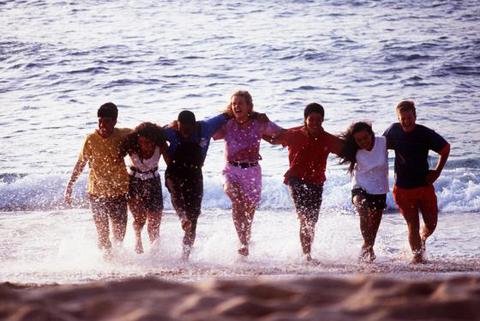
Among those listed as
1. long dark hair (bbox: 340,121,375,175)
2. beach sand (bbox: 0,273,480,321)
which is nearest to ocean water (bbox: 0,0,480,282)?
long dark hair (bbox: 340,121,375,175)

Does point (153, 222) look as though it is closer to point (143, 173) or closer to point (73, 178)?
point (143, 173)

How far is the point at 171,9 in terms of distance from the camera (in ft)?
87.6

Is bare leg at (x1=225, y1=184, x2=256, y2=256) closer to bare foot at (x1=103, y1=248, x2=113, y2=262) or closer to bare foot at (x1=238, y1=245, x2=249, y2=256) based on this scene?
bare foot at (x1=238, y1=245, x2=249, y2=256)

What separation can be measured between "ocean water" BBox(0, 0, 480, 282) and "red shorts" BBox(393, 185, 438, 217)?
1.77 ft

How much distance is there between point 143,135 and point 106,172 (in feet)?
1.80

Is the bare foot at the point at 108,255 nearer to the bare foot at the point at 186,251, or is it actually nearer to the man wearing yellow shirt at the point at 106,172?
the man wearing yellow shirt at the point at 106,172

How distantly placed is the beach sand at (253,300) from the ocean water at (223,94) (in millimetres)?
4319

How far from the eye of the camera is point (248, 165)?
728 cm

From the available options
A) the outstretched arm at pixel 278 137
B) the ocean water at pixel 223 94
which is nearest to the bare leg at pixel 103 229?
the ocean water at pixel 223 94

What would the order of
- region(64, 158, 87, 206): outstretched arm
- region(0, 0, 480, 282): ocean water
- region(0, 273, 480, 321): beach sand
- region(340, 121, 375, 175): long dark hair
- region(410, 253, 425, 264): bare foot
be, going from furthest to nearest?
region(0, 0, 480, 282): ocean water < region(64, 158, 87, 206): outstretched arm < region(410, 253, 425, 264): bare foot < region(340, 121, 375, 175): long dark hair < region(0, 273, 480, 321): beach sand

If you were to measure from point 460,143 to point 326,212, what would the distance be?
433cm

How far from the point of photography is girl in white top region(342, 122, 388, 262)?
698 centimetres

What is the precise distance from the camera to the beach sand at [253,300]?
2.00 metres

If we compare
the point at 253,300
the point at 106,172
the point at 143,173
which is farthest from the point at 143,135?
the point at 253,300
